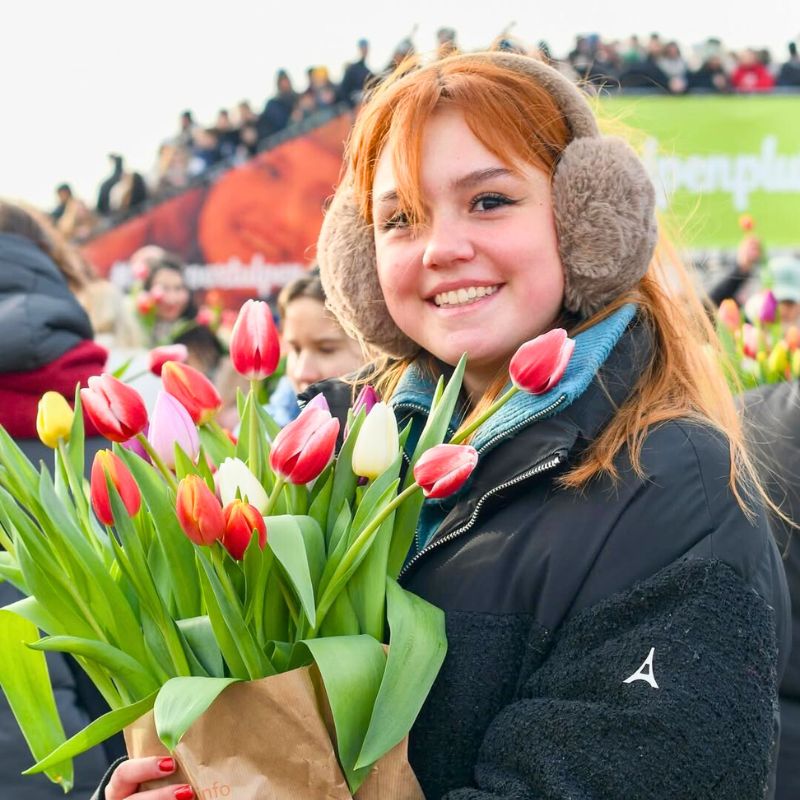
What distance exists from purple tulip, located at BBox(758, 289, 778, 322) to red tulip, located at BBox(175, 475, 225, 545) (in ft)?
8.38

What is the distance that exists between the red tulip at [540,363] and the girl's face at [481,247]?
0.26 metres

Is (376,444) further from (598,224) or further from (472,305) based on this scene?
(598,224)

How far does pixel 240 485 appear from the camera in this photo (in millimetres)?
1299

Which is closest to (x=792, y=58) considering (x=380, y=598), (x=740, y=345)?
(x=740, y=345)

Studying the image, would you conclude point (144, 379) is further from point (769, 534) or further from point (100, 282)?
point (769, 534)

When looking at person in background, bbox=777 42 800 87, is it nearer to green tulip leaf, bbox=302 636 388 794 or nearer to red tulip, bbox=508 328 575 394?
red tulip, bbox=508 328 575 394

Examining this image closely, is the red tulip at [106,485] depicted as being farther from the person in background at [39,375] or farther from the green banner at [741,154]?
the green banner at [741,154]

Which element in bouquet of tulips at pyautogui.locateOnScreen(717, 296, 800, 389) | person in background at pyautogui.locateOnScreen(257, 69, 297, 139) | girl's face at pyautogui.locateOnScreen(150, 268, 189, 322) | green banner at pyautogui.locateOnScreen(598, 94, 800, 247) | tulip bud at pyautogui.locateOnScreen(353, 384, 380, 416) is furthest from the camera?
person in background at pyautogui.locateOnScreen(257, 69, 297, 139)

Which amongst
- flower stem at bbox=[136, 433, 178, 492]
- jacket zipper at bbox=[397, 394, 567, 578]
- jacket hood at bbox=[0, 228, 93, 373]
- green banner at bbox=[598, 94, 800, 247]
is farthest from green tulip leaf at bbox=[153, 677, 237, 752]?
green banner at bbox=[598, 94, 800, 247]

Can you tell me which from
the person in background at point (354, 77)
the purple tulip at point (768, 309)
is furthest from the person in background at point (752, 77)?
the purple tulip at point (768, 309)

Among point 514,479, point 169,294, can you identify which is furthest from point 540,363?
point 169,294

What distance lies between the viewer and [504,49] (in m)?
1.78

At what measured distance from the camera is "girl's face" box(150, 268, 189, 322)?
6168mm

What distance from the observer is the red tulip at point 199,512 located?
1188 millimetres
